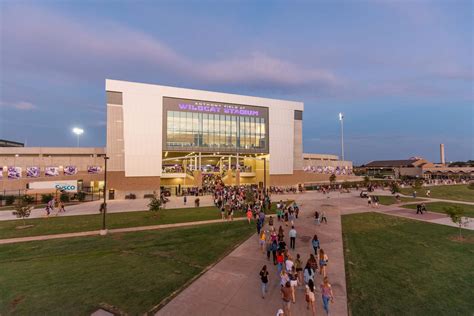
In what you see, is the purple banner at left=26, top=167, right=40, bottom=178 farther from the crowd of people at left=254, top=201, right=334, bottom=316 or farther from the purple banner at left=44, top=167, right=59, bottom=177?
the crowd of people at left=254, top=201, right=334, bottom=316

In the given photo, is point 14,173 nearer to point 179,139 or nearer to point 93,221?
point 179,139

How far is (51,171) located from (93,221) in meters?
33.4

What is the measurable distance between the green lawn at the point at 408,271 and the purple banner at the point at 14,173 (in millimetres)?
56970

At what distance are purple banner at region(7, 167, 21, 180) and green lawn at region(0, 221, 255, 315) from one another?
39.7 meters

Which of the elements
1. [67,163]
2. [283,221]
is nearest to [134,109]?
[67,163]

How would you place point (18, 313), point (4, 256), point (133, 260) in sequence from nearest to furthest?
point (18, 313)
point (133, 260)
point (4, 256)

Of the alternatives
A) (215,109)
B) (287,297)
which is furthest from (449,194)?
(287,297)

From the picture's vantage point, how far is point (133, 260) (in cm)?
1226

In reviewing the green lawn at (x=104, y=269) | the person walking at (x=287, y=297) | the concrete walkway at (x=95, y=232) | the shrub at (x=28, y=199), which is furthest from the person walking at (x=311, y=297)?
the shrub at (x=28, y=199)

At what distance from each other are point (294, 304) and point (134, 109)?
41784 mm

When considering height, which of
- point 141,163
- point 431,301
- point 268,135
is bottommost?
point 431,301

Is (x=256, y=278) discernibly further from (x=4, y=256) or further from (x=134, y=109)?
(x=134, y=109)

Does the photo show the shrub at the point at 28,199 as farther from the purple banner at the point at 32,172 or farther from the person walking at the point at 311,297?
the person walking at the point at 311,297

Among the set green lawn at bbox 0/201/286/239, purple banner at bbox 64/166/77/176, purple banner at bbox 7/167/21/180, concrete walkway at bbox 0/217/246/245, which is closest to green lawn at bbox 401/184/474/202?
green lawn at bbox 0/201/286/239
